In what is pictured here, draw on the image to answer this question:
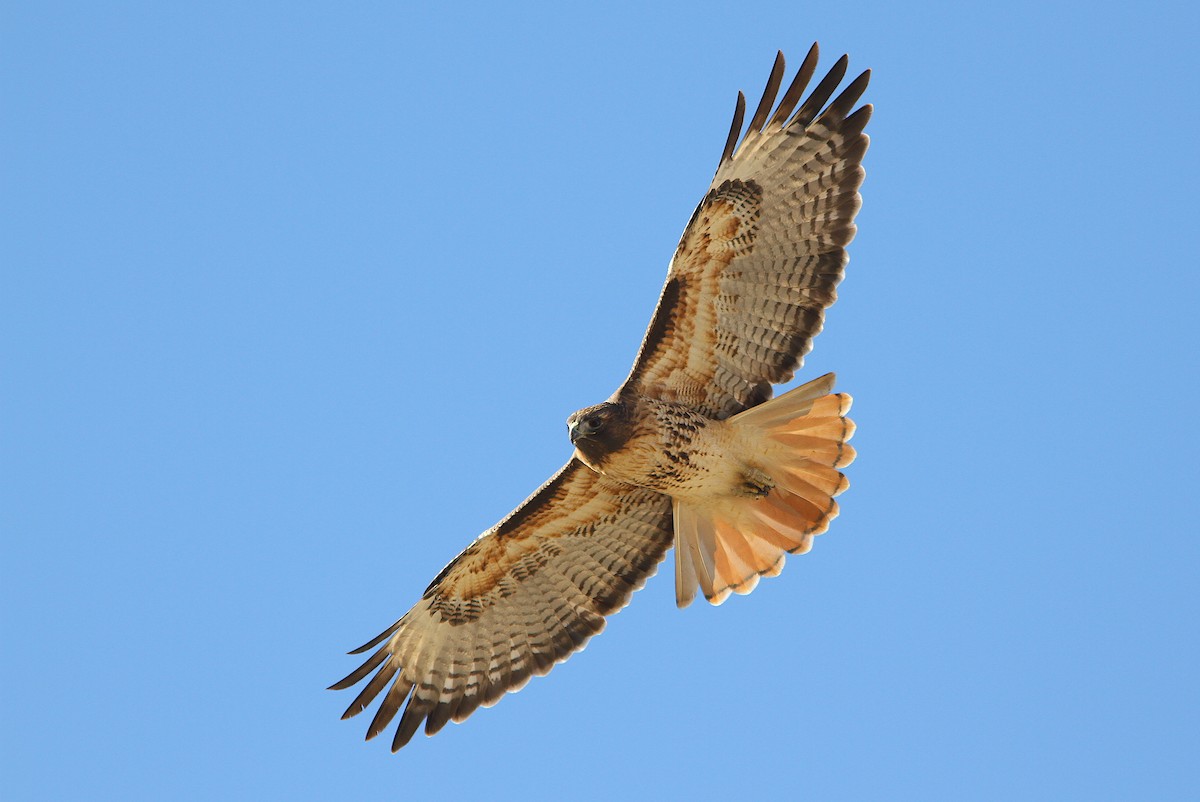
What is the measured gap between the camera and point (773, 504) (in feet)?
33.2

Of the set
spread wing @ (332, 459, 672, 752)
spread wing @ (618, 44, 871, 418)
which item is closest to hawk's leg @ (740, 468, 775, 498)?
spread wing @ (618, 44, 871, 418)

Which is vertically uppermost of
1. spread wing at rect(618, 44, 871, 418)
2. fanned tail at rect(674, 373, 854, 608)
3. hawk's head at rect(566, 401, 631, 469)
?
spread wing at rect(618, 44, 871, 418)

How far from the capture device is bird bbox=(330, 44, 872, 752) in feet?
32.1

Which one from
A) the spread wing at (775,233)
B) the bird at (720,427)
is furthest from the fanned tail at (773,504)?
the spread wing at (775,233)

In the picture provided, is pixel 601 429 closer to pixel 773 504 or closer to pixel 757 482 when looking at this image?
pixel 757 482

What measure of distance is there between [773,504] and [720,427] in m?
0.66

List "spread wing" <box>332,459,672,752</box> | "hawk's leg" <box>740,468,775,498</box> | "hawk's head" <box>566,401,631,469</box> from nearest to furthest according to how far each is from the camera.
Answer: "hawk's head" <box>566,401,631,469</box>, "hawk's leg" <box>740,468,775,498</box>, "spread wing" <box>332,459,672,752</box>

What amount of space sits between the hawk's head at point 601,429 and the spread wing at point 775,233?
0.60 metres

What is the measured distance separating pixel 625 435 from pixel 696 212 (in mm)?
1527

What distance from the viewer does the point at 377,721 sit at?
10.8 m

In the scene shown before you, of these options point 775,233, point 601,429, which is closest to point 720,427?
point 601,429

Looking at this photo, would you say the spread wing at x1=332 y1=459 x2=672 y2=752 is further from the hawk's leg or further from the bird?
the hawk's leg

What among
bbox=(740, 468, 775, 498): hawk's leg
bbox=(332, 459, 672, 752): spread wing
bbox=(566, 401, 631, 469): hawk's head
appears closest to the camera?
bbox=(566, 401, 631, 469): hawk's head

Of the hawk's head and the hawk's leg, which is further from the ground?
the hawk's head
